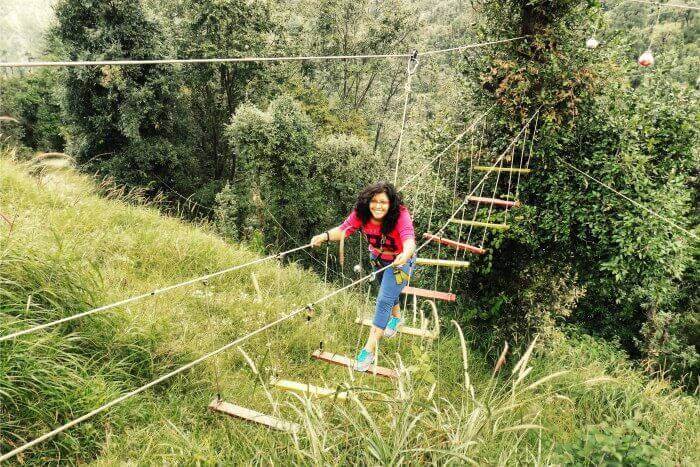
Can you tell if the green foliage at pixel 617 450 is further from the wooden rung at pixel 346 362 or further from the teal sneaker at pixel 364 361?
the teal sneaker at pixel 364 361

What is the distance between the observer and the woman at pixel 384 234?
3090 mm

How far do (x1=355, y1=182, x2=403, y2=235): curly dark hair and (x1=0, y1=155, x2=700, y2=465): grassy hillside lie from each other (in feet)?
3.05

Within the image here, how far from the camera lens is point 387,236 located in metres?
3.31

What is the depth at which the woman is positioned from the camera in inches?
122

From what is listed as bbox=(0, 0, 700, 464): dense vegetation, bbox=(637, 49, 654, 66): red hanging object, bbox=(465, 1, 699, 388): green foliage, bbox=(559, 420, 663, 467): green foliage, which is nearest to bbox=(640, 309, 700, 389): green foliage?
bbox=(0, 0, 700, 464): dense vegetation

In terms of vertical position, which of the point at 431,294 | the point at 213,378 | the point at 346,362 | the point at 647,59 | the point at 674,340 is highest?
the point at 647,59

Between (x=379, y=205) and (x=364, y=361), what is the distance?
111 centimetres

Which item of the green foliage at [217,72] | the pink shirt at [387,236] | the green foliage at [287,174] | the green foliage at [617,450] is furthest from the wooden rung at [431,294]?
the green foliage at [217,72]

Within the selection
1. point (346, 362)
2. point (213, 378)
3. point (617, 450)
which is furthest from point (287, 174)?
point (617, 450)

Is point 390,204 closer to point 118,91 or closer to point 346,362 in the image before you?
point 346,362

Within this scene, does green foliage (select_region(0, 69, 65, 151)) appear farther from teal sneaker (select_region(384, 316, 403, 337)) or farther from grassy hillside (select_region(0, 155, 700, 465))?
teal sneaker (select_region(384, 316, 403, 337))

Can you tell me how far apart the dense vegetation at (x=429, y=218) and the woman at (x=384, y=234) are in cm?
68

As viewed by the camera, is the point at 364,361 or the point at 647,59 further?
the point at 647,59

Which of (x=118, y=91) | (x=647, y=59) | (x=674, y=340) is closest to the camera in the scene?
(x=647, y=59)
